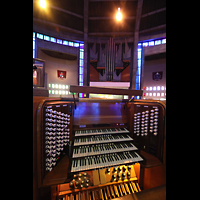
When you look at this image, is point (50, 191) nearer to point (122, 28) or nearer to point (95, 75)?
point (95, 75)

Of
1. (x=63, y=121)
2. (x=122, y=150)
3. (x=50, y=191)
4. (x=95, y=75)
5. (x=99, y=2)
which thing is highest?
(x=99, y=2)

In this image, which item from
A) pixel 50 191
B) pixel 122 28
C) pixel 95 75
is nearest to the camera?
pixel 50 191

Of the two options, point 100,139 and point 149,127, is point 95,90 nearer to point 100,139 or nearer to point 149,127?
point 100,139

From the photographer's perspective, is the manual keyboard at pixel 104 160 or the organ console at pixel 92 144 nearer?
the organ console at pixel 92 144

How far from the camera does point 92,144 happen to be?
1.46 meters

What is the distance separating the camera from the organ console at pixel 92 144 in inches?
44.0

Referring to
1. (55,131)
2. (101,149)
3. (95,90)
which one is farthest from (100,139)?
(95,90)

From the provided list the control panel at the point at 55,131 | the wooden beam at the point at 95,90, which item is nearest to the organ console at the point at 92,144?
the control panel at the point at 55,131

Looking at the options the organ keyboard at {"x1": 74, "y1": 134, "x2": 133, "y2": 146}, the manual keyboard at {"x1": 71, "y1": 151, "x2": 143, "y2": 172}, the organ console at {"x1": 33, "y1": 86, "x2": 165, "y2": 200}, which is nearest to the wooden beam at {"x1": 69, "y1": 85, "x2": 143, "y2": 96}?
the organ console at {"x1": 33, "y1": 86, "x2": 165, "y2": 200}

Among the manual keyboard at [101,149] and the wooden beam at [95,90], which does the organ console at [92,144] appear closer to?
the manual keyboard at [101,149]
